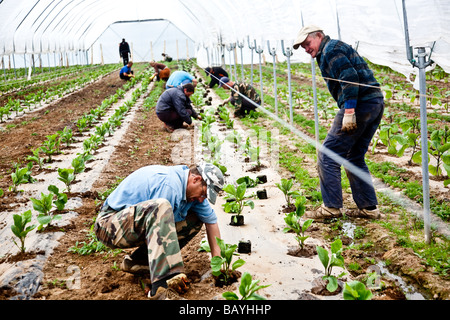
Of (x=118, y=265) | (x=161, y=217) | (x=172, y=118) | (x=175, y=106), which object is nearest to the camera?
(x=161, y=217)

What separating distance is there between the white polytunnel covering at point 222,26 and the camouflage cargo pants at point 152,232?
2.48 meters

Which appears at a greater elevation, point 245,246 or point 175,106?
point 175,106

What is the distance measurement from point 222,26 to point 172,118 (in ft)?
30.2

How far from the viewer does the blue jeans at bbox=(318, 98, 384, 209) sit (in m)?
4.00

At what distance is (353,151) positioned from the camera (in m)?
4.23

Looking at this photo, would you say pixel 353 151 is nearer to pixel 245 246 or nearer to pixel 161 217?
pixel 245 246

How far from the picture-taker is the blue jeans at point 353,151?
157 inches

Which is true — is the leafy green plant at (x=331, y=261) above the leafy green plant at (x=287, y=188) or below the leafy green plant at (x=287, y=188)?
below

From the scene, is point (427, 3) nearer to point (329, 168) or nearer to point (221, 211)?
point (329, 168)

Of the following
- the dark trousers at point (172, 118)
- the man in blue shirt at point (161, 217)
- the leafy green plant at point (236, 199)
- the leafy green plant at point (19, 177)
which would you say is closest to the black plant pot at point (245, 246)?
the man in blue shirt at point (161, 217)

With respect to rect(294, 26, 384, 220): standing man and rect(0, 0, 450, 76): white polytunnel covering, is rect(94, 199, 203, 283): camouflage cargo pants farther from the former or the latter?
rect(0, 0, 450, 76): white polytunnel covering

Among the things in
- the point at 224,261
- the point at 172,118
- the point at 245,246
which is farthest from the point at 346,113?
the point at 172,118

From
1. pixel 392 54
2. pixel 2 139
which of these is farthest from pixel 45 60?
pixel 392 54

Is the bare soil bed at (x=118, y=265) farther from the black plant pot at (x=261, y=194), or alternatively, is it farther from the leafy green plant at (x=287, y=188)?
the black plant pot at (x=261, y=194)
